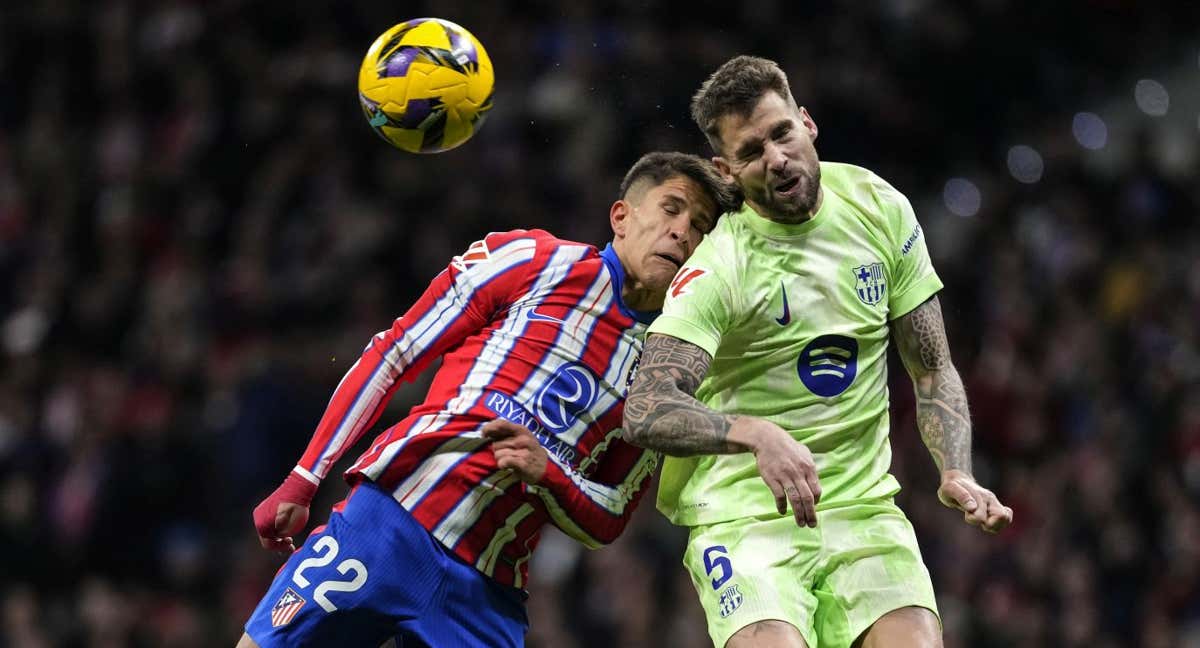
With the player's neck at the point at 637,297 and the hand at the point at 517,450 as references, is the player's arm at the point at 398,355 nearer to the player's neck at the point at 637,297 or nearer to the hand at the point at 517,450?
the player's neck at the point at 637,297

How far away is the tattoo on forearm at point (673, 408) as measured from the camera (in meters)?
4.13

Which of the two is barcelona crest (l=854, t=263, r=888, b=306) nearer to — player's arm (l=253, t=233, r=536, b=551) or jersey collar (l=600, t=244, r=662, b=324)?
jersey collar (l=600, t=244, r=662, b=324)

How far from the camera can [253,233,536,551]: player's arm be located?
4805 millimetres

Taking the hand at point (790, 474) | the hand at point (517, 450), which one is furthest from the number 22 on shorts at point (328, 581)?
the hand at point (790, 474)

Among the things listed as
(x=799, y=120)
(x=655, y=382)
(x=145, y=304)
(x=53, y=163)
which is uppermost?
(x=799, y=120)

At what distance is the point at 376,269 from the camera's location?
10852mm

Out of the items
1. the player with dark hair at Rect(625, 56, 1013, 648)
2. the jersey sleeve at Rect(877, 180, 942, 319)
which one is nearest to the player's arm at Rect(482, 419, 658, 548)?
the player with dark hair at Rect(625, 56, 1013, 648)

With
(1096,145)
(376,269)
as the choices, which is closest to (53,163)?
(376,269)

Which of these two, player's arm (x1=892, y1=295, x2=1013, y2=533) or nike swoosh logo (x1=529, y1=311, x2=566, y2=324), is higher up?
nike swoosh logo (x1=529, y1=311, x2=566, y2=324)

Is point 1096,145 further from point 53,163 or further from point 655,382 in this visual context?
point 655,382

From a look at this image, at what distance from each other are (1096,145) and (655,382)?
8851 mm

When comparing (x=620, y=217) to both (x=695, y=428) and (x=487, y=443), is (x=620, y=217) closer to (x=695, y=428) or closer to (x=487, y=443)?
(x=487, y=443)

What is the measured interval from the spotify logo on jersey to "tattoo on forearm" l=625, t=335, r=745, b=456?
345 millimetres

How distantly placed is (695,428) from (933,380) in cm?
95
